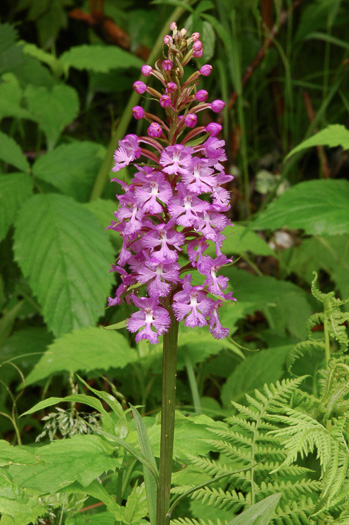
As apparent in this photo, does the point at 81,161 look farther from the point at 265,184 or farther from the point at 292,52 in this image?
the point at 292,52

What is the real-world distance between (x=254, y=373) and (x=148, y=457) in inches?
34.4

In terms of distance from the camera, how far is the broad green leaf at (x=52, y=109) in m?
2.43

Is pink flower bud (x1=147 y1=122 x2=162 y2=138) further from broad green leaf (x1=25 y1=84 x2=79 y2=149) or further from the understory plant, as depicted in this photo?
broad green leaf (x1=25 y1=84 x2=79 y2=149)

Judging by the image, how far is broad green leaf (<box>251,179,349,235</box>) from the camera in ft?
6.00

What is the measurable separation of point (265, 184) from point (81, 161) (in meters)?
1.16

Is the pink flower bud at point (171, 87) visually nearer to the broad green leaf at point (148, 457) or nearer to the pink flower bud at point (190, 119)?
the pink flower bud at point (190, 119)

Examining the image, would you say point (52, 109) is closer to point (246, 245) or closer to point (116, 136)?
point (116, 136)

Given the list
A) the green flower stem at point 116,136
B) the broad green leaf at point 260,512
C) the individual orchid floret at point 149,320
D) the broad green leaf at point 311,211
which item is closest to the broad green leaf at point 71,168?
the green flower stem at point 116,136

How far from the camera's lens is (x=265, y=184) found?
10.4ft

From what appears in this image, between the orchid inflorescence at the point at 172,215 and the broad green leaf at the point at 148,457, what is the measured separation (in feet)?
0.45

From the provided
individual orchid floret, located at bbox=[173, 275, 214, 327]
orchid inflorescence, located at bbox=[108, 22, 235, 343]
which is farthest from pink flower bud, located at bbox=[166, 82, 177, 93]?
individual orchid floret, located at bbox=[173, 275, 214, 327]

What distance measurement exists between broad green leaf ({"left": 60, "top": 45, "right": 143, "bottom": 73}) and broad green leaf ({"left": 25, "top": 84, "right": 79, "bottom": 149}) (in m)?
0.14

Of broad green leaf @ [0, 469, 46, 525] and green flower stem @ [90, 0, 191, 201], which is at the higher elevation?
green flower stem @ [90, 0, 191, 201]

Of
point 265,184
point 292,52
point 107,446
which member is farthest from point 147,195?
point 292,52
